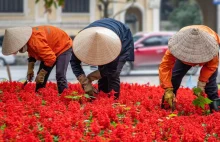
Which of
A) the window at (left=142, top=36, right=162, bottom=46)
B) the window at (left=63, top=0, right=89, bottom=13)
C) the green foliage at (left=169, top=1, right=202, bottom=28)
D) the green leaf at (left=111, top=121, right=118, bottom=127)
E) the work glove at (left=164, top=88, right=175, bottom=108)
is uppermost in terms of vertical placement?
the green leaf at (left=111, top=121, right=118, bottom=127)

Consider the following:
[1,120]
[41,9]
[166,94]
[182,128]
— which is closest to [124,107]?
[166,94]

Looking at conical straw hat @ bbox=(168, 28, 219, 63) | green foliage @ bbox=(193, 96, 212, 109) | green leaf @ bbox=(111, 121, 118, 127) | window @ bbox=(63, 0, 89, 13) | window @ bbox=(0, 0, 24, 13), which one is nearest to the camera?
green leaf @ bbox=(111, 121, 118, 127)

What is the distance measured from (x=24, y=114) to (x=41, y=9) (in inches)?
965

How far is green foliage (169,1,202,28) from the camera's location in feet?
159

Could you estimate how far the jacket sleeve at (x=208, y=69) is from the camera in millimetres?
7068

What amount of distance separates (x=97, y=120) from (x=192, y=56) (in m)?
1.40

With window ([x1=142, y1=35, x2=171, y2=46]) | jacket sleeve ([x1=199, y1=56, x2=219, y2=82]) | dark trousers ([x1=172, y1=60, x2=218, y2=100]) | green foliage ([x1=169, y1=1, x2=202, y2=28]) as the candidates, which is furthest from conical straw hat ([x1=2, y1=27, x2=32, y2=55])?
green foliage ([x1=169, y1=1, x2=202, y2=28])

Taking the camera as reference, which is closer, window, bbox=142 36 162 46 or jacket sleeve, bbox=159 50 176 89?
jacket sleeve, bbox=159 50 176 89

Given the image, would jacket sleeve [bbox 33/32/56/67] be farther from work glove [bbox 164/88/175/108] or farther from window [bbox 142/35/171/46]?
window [bbox 142/35/171/46]

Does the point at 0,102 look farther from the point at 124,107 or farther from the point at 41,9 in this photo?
the point at 41,9

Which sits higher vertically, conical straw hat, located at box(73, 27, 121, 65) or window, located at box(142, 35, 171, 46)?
conical straw hat, located at box(73, 27, 121, 65)

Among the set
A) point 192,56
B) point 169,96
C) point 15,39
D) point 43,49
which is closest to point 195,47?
point 192,56

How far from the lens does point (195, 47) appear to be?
22.0ft

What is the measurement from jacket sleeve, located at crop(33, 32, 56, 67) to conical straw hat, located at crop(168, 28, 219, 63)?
177cm
